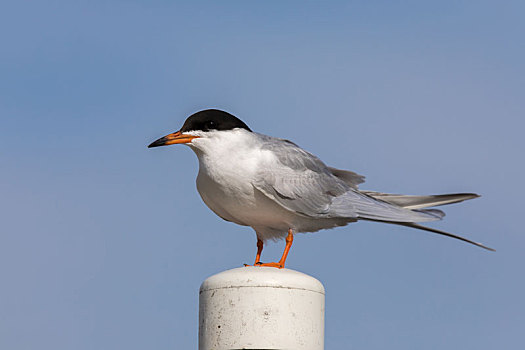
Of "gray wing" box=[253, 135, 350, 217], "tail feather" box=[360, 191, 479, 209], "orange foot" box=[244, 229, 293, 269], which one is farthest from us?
"tail feather" box=[360, 191, 479, 209]

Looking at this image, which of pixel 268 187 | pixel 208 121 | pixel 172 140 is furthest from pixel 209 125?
pixel 268 187

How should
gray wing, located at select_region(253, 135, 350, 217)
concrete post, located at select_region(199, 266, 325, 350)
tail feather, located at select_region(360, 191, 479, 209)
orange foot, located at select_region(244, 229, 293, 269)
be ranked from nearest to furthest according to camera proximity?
concrete post, located at select_region(199, 266, 325, 350), orange foot, located at select_region(244, 229, 293, 269), gray wing, located at select_region(253, 135, 350, 217), tail feather, located at select_region(360, 191, 479, 209)

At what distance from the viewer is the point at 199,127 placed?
7254 mm

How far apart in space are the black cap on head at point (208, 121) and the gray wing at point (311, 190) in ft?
1.48

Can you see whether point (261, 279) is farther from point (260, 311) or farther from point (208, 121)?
point (208, 121)

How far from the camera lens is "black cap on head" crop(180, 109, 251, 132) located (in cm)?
725

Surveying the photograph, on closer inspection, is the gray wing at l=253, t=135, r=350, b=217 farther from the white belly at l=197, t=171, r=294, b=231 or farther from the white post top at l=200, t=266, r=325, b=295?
the white post top at l=200, t=266, r=325, b=295

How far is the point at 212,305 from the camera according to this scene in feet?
19.1

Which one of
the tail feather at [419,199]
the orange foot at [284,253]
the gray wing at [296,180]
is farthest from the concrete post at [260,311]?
the tail feather at [419,199]

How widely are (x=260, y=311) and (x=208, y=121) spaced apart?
2244 millimetres

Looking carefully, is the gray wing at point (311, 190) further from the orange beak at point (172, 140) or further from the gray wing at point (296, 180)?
the orange beak at point (172, 140)

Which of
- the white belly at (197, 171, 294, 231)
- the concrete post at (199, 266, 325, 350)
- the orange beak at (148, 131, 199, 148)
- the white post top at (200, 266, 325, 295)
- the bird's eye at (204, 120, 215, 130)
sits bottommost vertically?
the concrete post at (199, 266, 325, 350)

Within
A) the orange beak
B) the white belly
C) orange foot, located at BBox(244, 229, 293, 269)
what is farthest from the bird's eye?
orange foot, located at BBox(244, 229, 293, 269)

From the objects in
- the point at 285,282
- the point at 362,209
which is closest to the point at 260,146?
the point at 362,209
